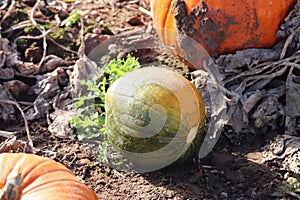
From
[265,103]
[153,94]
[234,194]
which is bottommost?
[234,194]

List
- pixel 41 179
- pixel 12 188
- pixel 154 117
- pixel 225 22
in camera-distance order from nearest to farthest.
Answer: pixel 12 188
pixel 41 179
pixel 154 117
pixel 225 22

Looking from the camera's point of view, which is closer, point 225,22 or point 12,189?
point 12,189

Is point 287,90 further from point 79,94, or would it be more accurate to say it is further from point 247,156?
point 79,94

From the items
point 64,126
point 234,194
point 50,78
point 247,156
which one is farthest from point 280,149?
point 50,78

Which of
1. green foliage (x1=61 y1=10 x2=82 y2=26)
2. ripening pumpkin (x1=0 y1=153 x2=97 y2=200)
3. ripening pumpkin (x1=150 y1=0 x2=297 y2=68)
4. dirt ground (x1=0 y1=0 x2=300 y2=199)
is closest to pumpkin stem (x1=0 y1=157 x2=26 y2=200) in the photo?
ripening pumpkin (x1=0 y1=153 x2=97 y2=200)

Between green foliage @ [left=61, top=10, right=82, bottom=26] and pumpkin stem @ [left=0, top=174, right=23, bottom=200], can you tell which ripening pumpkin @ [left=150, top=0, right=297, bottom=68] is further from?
pumpkin stem @ [left=0, top=174, right=23, bottom=200]

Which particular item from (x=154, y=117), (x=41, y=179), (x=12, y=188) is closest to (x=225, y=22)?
(x=154, y=117)

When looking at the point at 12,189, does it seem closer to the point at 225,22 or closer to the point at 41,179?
the point at 41,179
